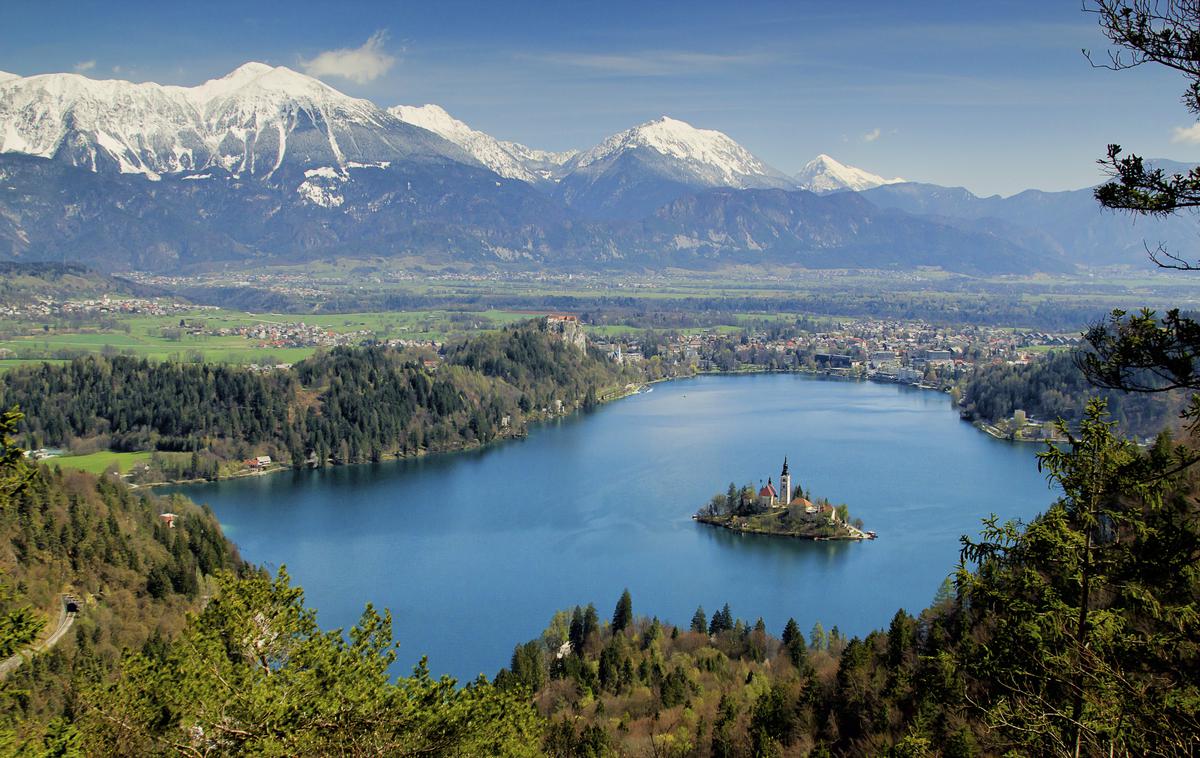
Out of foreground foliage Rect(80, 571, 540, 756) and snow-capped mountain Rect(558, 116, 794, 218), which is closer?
foreground foliage Rect(80, 571, 540, 756)

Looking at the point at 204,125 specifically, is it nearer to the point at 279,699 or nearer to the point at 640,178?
the point at 640,178

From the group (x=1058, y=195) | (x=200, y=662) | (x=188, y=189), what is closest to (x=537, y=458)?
(x=200, y=662)

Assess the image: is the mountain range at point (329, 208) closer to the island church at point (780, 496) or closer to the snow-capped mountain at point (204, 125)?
the snow-capped mountain at point (204, 125)

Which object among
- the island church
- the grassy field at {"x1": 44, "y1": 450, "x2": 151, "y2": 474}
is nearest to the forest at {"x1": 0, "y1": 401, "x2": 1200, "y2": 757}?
the island church

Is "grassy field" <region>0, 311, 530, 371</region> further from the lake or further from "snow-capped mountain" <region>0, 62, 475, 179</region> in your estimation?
"snow-capped mountain" <region>0, 62, 475, 179</region>

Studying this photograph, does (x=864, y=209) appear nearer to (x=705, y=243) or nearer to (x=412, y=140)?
(x=705, y=243)

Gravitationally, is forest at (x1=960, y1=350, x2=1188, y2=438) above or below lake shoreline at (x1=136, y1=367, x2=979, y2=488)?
above

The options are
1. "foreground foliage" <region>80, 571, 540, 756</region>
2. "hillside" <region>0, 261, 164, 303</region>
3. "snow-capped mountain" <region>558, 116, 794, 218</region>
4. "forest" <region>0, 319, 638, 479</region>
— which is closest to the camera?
"foreground foliage" <region>80, 571, 540, 756</region>
